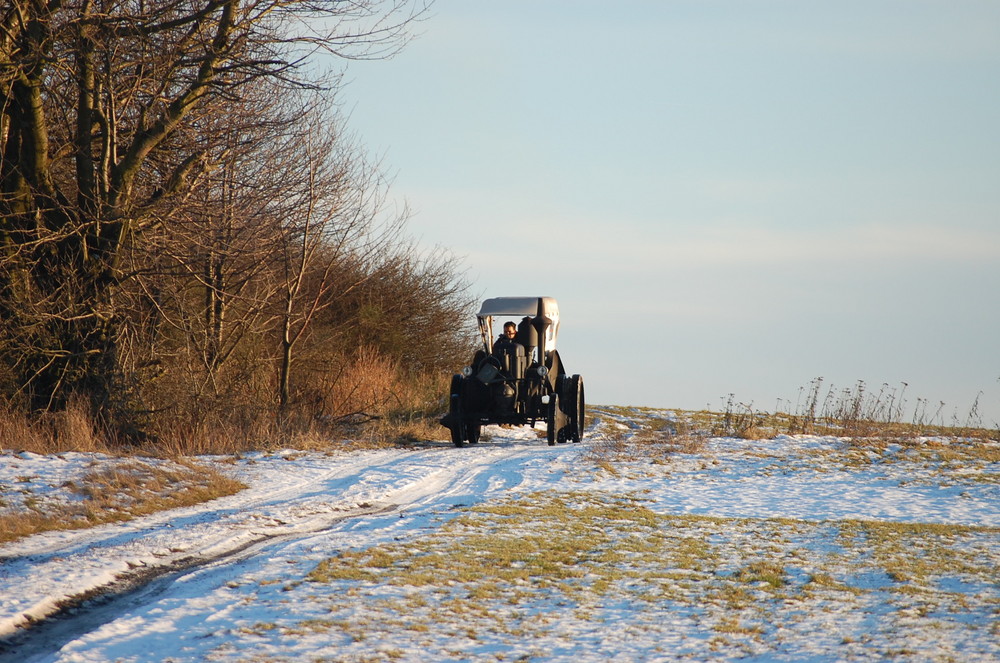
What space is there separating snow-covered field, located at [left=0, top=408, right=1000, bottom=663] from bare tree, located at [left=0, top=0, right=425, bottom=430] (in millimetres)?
3809

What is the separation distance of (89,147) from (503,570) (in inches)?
428

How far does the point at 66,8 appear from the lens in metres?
13.5

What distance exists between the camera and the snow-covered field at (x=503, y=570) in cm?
504

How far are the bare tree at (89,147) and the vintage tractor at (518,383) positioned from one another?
5.51 m

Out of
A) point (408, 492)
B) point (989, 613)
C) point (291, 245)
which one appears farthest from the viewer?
point (291, 245)

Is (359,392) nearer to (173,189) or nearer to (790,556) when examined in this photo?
(173,189)

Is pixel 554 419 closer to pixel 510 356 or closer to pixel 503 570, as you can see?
pixel 510 356

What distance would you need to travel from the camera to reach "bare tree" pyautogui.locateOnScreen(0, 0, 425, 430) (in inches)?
532

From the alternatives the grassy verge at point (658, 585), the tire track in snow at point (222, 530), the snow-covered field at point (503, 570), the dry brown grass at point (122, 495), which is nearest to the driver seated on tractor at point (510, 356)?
the tire track in snow at point (222, 530)

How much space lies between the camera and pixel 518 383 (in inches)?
641

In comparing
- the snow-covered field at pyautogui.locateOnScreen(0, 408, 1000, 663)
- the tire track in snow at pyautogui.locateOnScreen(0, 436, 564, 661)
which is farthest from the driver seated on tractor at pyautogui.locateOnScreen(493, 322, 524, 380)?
the snow-covered field at pyautogui.locateOnScreen(0, 408, 1000, 663)

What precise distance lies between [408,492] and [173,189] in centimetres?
746

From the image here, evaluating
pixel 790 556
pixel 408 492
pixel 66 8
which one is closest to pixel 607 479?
pixel 408 492

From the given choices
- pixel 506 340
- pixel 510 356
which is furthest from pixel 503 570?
pixel 506 340
